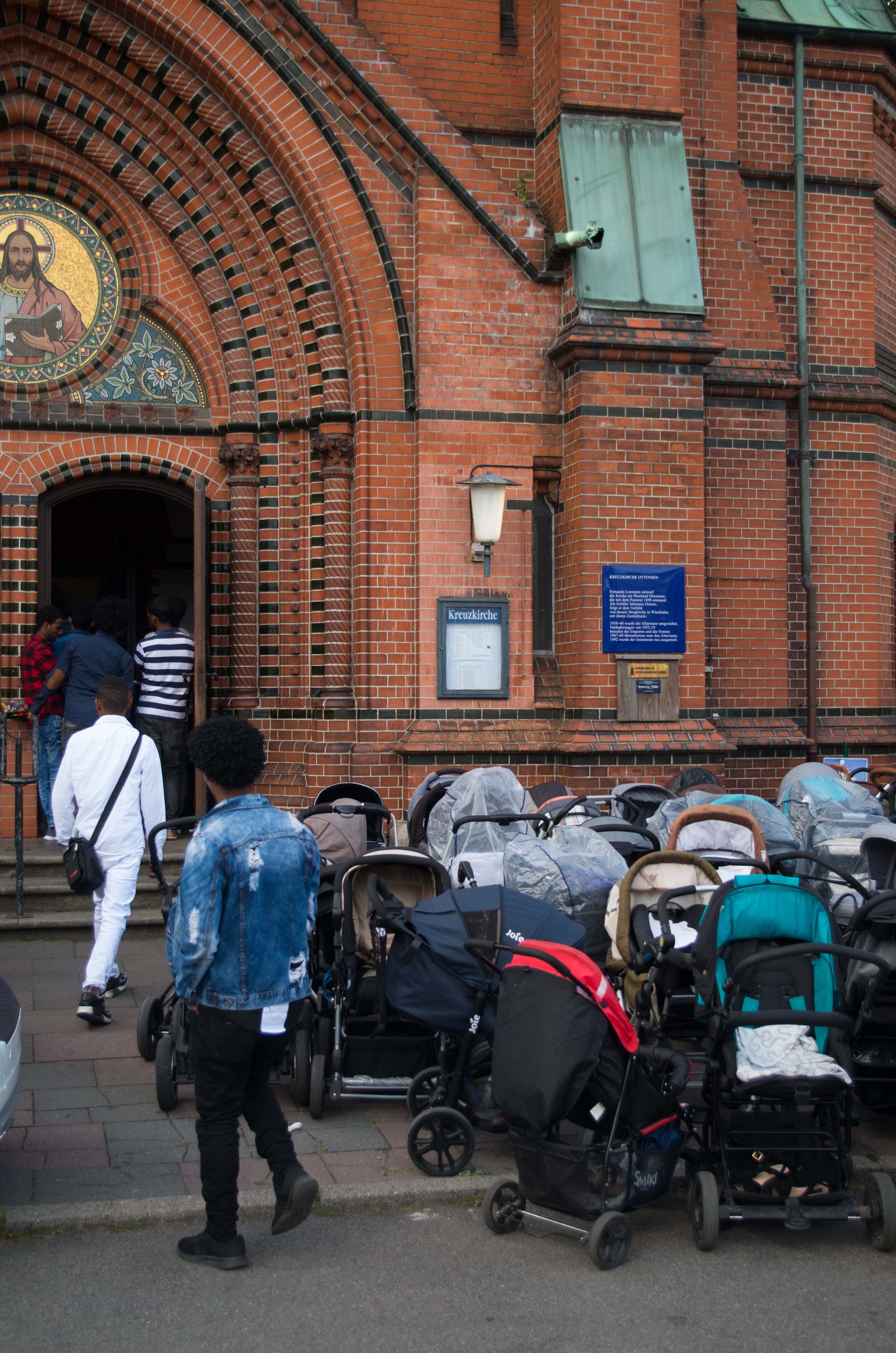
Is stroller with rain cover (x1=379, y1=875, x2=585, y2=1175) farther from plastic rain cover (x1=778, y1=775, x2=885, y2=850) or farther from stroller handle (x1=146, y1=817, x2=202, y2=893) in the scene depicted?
plastic rain cover (x1=778, y1=775, x2=885, y2=850)

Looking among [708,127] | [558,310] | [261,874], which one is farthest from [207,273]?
[261,874]

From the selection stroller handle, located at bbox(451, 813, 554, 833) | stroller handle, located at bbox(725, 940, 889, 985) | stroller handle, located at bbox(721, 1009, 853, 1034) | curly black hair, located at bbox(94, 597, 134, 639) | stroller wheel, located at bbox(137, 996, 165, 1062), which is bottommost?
stroller wheel, located at bbox(137, 996, 165, 1062)

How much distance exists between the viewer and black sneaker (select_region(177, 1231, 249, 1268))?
15.3ft

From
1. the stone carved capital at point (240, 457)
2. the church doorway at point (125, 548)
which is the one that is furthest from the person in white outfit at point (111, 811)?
the church doorway at point (125, 548)

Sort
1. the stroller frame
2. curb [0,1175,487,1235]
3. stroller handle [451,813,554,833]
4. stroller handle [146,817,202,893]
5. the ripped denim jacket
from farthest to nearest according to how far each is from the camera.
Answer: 1. stroller handle [451,813,554,833]
2. stroller handle [146,817,202,893]
3. curb [0,1175,487,1235]
4. the stroller frame
5. the ripped denim jacket

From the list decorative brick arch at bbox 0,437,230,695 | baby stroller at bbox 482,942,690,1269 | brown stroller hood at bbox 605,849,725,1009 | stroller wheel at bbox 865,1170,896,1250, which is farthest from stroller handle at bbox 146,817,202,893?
decorative brick arch at bbox 0,437,230,695

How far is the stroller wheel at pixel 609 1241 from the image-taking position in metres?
4.66

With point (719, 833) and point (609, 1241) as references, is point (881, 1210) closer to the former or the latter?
point (609, 1241)

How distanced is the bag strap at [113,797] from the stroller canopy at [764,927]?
12.0 feet

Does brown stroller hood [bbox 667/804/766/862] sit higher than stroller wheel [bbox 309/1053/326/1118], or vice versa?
brown stroller hood [bbox 667/804/766/862]

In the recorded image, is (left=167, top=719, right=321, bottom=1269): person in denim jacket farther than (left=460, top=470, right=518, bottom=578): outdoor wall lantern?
No

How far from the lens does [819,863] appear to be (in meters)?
6.10

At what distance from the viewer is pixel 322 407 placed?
10.9m

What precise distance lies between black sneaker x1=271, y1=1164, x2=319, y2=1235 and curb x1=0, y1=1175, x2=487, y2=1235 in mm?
370
